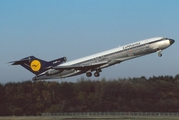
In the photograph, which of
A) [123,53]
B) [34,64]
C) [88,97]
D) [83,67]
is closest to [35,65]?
[34,64]

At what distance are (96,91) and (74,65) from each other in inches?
1668

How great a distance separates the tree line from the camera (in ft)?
368

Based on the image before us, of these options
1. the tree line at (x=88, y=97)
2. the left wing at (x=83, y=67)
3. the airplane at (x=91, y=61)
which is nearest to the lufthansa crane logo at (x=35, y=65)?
the airplane at (x=91, y=61)

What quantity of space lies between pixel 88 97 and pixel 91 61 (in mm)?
43517

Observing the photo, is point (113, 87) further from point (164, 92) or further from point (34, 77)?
point (34, 77)

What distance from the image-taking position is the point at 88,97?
116 meters

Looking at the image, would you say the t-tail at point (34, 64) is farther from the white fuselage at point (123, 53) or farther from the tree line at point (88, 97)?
the tree line at point (88, 97)

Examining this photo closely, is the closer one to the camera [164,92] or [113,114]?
[113,114]

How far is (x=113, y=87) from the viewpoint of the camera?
11912cm

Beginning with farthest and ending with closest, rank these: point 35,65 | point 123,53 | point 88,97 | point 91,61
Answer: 1. point 88,97
2. point 35,65
3. point 91,61
4. point 123,53

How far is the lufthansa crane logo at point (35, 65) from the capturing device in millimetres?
83625

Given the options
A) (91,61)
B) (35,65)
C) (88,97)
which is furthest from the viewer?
(88,97)

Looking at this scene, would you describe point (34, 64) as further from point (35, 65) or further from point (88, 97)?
point (88, 97)

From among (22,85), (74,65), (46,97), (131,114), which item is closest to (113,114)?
(131,114)
